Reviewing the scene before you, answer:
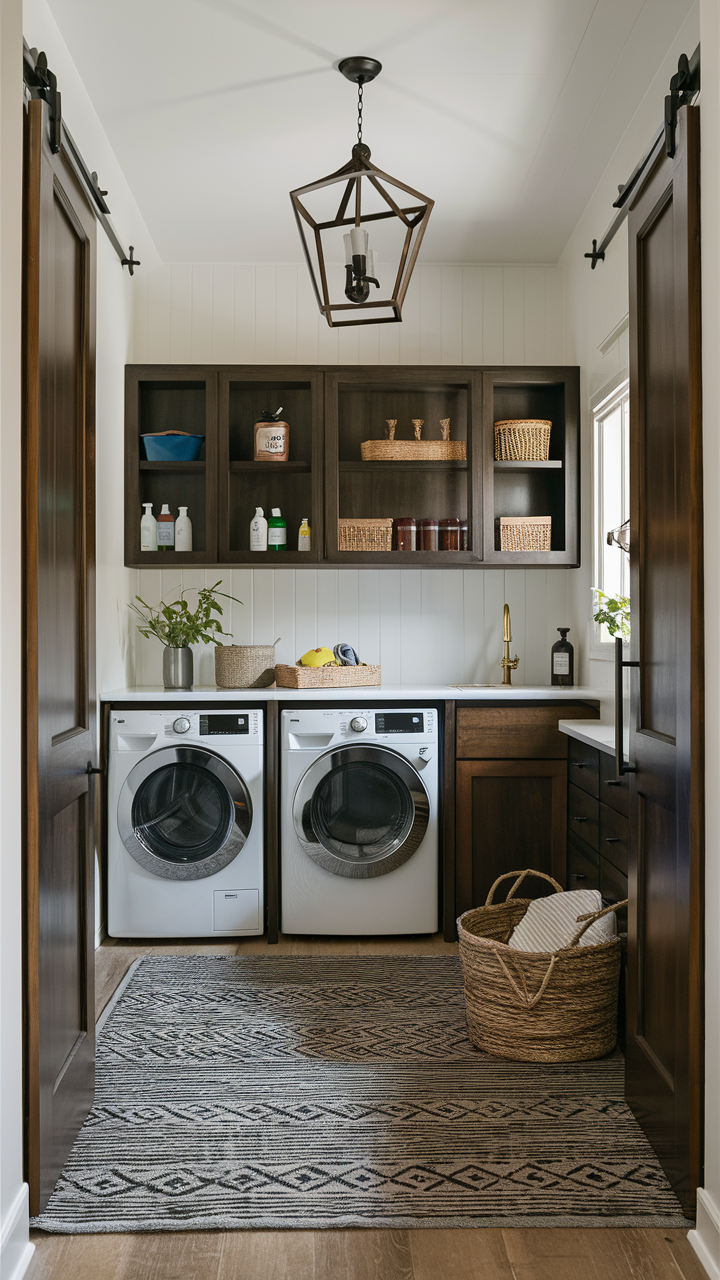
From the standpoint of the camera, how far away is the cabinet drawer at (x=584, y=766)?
304 cm

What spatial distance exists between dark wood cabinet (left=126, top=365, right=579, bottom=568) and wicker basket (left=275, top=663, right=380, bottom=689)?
0.45 m

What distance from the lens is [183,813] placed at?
3506mm

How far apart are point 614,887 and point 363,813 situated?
3.43ft

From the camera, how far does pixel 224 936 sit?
3523 millimetres

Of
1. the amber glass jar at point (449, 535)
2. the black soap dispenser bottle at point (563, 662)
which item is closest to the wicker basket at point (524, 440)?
the amber glass jar at point (449, 535)

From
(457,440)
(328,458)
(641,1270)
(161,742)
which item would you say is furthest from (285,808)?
(641,1270)

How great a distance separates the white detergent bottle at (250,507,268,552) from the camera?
392cm

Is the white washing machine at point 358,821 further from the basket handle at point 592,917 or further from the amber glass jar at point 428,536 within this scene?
the basket handle at point 592,917

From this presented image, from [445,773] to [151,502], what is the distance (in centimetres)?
174

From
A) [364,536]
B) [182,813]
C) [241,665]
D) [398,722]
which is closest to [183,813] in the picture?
[182,813]

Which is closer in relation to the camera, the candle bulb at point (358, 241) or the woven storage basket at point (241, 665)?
the candle bulb at point (358, 241)

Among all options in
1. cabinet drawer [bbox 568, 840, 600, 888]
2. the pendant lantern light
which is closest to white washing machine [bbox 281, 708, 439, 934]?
cabinet drawer [bbox 568, 840, 600, 888]

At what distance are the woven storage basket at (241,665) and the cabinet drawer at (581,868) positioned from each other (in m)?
1.37

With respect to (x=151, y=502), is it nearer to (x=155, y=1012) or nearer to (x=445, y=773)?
(x=445, y=773)
